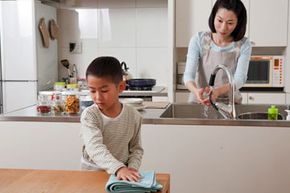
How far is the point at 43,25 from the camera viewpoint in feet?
12.4

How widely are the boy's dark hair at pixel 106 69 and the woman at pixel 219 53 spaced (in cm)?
85

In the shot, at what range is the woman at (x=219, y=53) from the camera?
81.3 inches

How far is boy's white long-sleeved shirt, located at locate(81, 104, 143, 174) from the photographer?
48.4 inches

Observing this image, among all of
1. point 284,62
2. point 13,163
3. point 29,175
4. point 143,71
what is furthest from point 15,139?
point 284,62

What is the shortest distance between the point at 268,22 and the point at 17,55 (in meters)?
2.19

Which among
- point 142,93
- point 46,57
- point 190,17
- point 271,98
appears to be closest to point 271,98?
point 271,98

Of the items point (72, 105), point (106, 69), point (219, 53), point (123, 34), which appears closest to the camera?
point (106, 69)

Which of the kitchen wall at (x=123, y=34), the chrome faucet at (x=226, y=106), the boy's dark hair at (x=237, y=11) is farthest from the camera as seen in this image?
the kitchen wall at (x=123, y=34)

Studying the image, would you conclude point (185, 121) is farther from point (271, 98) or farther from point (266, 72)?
point (266, 72)

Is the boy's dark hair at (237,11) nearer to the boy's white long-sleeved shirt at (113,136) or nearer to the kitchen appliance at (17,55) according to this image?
the boy's white long-sleeved shirt at (113,136)

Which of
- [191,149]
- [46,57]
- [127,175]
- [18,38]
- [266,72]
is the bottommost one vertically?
[191,149]

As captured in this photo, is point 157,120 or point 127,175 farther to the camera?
point 157,120

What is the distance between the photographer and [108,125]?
51.5 inches

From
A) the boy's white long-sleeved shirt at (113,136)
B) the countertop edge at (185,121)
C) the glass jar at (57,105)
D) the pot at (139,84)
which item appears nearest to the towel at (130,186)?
the boy's white long-sleeved shirt at (113,136)
